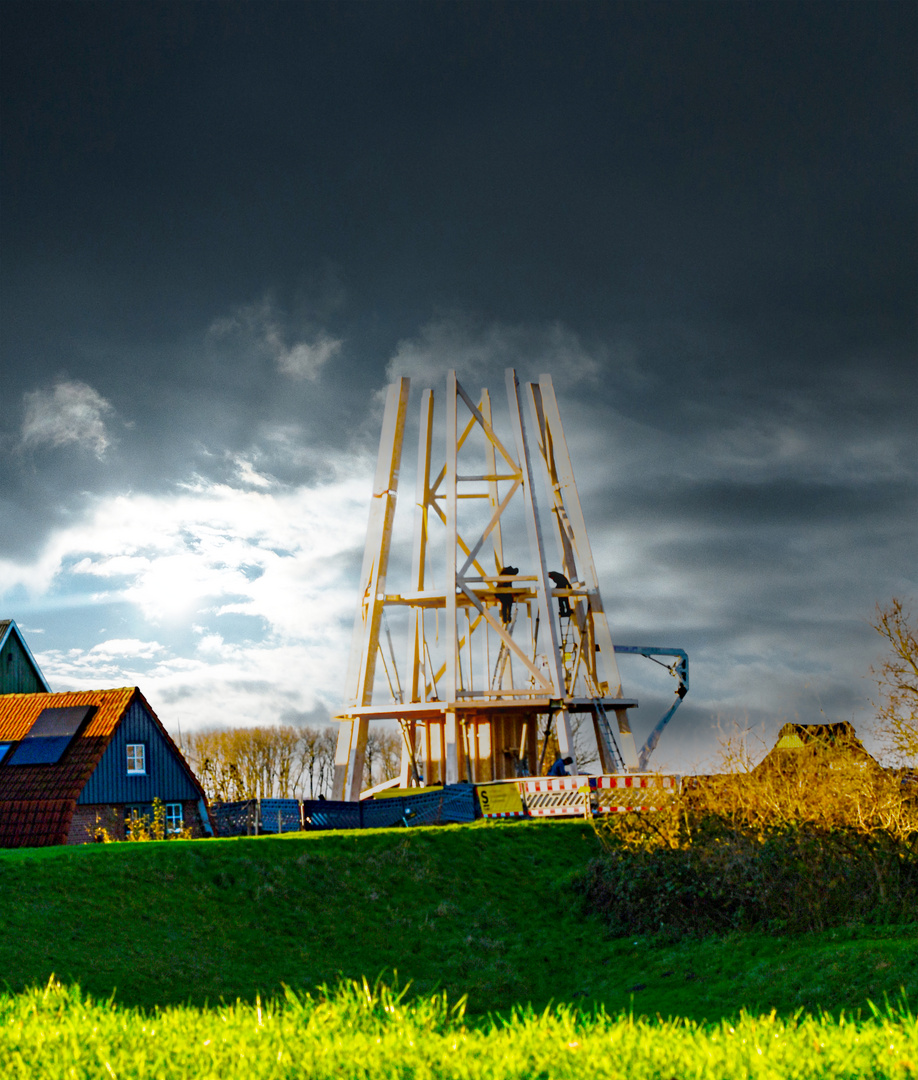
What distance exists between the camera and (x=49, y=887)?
17.7 meters

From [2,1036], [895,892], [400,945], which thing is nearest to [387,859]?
[400,945]

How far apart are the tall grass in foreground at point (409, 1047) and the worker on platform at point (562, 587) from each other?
1091 inches

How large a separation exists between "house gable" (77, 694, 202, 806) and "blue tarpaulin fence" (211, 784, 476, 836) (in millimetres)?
7835

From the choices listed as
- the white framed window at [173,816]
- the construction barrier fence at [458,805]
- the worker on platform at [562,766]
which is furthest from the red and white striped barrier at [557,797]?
the white framed window at [173,816]

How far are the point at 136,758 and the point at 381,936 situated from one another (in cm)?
1960

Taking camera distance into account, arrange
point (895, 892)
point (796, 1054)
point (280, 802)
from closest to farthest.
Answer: point (796, 1054)
point (895, 892)
point (280, 802)

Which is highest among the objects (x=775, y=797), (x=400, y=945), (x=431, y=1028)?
(x=775, y=797)

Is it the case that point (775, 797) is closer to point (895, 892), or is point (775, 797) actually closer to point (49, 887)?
point (895, 892)

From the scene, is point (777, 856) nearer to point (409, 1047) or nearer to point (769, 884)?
point (769, 884)

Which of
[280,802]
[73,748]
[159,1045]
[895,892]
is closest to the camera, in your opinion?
[159,1045]

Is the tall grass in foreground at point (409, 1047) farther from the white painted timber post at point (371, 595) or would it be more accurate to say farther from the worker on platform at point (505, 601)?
the worker on platform at point (505, 601)

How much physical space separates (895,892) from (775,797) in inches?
93.0

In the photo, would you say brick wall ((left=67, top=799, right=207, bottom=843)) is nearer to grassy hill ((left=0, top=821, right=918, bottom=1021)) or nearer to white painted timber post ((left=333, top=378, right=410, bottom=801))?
white painted timber post ((left=333, top=378, right=410, bottom=801))

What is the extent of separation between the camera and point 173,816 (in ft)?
115
